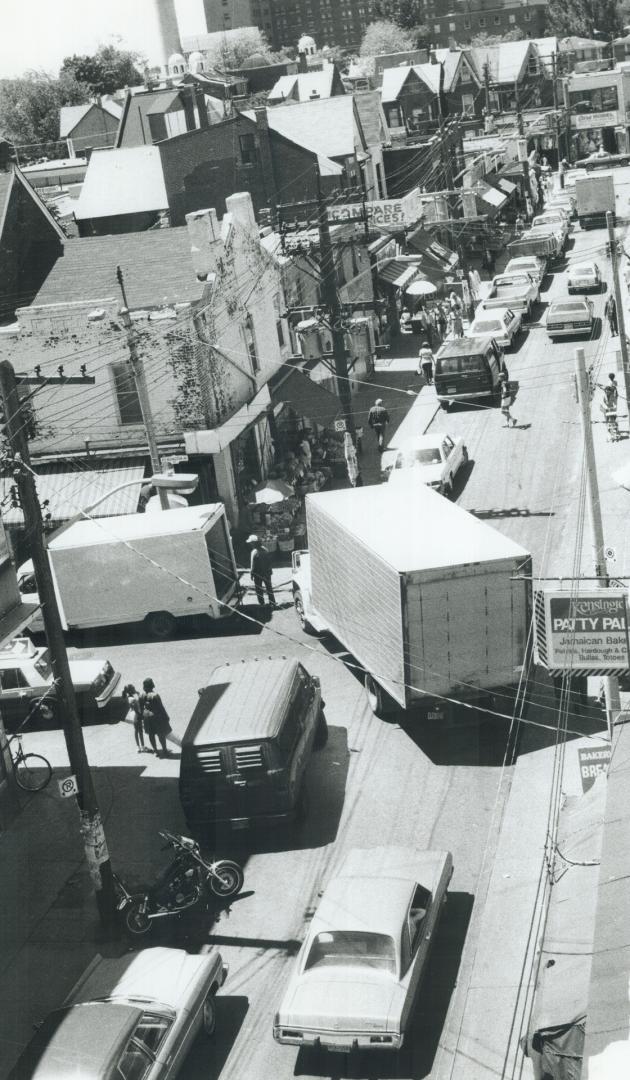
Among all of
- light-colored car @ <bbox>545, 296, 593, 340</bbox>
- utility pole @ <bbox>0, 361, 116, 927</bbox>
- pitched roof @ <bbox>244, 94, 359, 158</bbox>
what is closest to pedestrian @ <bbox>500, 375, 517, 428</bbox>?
light-colored car @ <bbox>545, 296, 593, 340</bbox>

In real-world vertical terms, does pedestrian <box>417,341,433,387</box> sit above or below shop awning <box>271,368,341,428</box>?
below

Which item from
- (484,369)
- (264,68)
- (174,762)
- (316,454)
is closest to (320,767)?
(174,762)

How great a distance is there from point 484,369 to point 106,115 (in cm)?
6408

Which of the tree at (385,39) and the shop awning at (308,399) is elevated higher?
the tree at (385,39)

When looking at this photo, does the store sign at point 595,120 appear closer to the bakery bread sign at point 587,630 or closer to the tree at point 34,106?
the tree at point 34,106

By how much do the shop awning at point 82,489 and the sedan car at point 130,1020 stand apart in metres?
17.1

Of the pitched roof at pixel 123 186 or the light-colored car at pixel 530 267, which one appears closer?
the pitched roof at pixel 123 186

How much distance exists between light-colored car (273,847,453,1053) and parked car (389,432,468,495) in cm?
1651

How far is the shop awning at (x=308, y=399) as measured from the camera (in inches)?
1499

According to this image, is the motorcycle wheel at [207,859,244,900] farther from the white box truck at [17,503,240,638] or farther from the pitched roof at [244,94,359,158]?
the pitched roof at [244,94,359,158]

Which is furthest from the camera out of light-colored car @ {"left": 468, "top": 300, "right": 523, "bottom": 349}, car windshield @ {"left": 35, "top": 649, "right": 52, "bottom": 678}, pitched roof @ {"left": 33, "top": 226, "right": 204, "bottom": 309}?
light-colored car @ {"left": 468, "top": 300, "right": 523, "bottom": 349}

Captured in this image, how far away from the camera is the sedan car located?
11.4 m

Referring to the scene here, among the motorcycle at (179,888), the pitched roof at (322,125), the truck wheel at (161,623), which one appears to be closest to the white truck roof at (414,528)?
the truck wheel at (161,623)

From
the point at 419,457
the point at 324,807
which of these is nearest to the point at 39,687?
the point at 324,807
